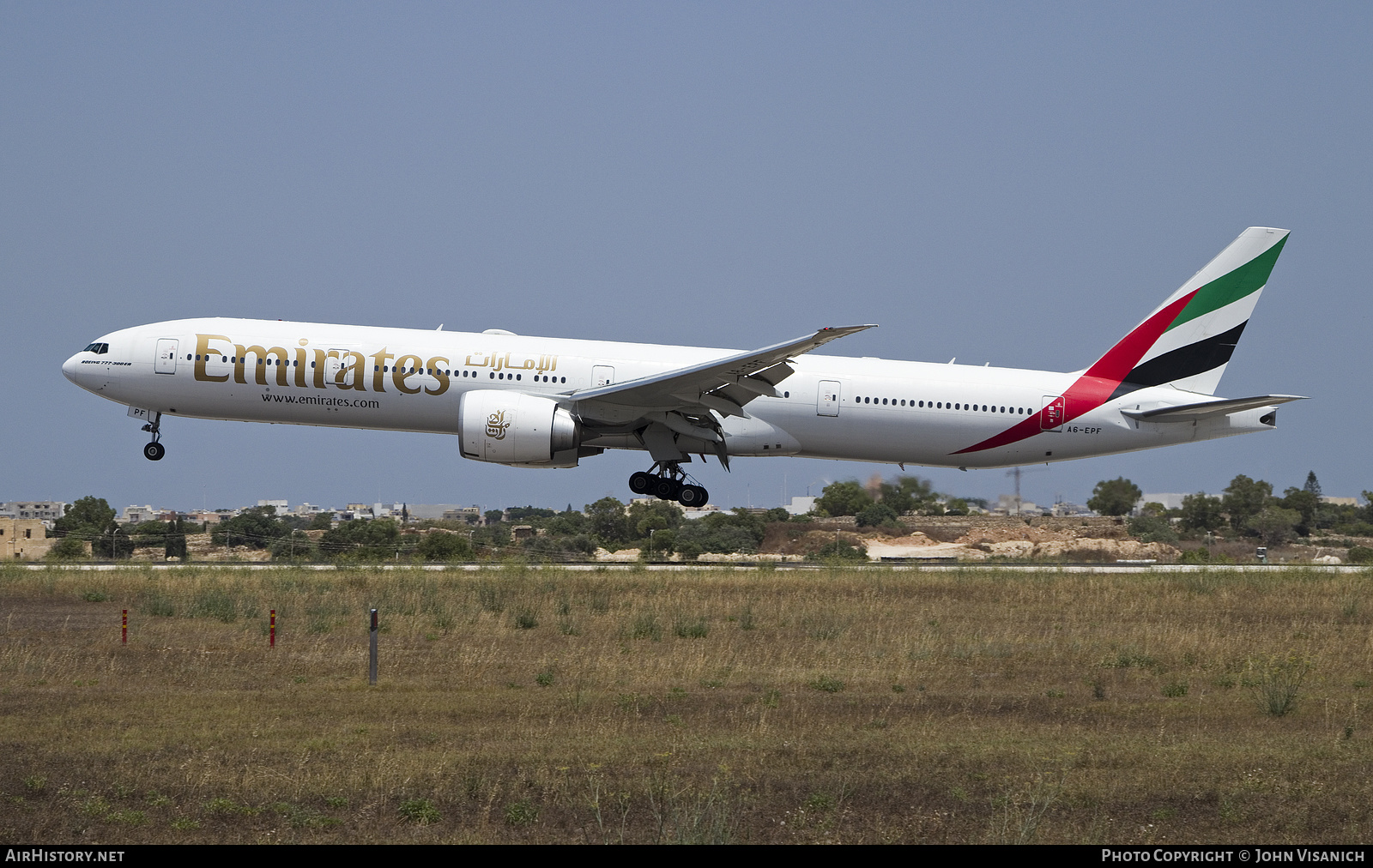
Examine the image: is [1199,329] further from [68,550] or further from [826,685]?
[68,550]

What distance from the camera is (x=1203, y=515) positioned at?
48.9m

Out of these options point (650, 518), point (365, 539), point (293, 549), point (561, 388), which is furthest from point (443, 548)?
point (650, 518)

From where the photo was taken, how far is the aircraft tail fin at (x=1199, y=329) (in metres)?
29.5

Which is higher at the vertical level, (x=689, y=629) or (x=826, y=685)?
(x=689, y=629)

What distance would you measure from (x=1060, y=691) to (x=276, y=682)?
8525mm

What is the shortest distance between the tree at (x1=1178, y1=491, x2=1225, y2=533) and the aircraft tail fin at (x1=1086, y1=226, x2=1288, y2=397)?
2027 centimetres

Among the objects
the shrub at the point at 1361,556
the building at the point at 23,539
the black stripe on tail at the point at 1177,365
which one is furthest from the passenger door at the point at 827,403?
the building at the point at 23,539

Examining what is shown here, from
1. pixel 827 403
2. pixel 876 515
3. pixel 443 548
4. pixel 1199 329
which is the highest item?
pixel 1199 329

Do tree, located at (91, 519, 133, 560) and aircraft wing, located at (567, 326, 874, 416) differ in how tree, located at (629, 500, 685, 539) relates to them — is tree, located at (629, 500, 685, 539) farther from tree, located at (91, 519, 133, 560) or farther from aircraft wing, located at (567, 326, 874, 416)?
tree, located at (91, 519, 133, 560)

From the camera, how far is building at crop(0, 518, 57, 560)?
38.6 m

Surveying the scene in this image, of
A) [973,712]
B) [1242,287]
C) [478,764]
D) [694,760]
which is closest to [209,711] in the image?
[478,764]

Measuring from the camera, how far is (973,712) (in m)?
12.3

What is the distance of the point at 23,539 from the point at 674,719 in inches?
1580
